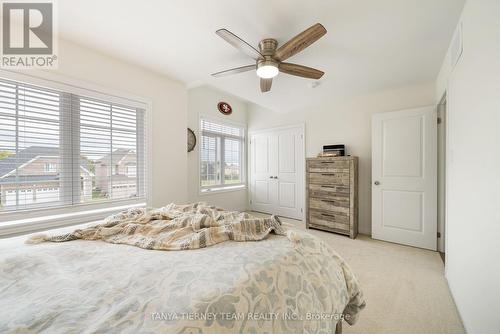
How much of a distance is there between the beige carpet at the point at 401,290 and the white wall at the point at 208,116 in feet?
7.76

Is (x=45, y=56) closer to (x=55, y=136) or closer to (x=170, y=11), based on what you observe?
(x=55, y=136)

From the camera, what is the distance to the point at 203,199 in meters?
3.92

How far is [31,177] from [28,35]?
1.34 meters

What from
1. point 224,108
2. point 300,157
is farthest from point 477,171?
point 224,108

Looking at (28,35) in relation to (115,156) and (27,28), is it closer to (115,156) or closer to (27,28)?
(27,28)

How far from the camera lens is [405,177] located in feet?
9.39

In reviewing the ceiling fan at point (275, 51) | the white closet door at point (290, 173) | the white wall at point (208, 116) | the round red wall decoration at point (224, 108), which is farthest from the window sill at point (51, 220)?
the white closet door at point (290, 173)

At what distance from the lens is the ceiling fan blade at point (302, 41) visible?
155 centimetres

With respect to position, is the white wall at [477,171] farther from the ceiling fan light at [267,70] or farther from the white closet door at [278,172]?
the white closet door at [278,172]

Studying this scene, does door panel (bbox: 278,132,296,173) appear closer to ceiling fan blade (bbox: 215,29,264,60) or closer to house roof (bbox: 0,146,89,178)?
ceiling fan blade (bbox: 215,29,264,60)

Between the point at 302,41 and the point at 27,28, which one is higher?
the point at 27,28

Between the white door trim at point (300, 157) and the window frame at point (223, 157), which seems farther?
the white door trim at point (300, 157)

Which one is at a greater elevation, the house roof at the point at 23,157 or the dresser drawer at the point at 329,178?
the house roof at the point at 23,157

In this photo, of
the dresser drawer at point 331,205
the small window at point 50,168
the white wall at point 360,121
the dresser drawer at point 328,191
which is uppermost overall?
the white wall at point 360,121
